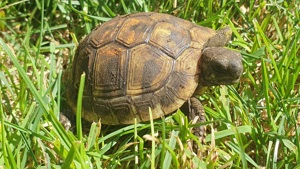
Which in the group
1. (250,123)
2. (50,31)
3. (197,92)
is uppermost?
(50,31)

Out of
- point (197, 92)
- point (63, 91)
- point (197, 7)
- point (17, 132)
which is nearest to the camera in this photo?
point (17, 132)

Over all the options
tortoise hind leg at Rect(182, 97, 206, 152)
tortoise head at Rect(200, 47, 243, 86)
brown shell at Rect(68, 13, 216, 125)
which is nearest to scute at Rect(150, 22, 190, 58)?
brown shell at Rect(68, 13, 216, 125)

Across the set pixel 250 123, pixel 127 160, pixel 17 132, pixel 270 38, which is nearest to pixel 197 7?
pixel 270 38

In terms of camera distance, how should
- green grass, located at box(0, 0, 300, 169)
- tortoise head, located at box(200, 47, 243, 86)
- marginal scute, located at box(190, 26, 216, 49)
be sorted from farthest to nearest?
marginal scute, located at box(190, 26, 216, 49)
tortoise head, located at box(200, 47, 243, 86)
green grass, located at box(0, 0, 300, 169)

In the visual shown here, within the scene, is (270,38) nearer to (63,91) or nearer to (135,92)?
(135,92)

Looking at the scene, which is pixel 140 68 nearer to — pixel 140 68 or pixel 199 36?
pixel 140 68

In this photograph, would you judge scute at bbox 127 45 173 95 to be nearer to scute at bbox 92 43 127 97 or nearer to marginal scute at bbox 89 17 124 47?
scute at bbox 92 43 127 97

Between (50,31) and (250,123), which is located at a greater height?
(50,31)

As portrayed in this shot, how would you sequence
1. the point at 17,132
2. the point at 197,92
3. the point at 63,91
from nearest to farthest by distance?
the point at 17,132 → the point at 197,92 → the point at 63,91

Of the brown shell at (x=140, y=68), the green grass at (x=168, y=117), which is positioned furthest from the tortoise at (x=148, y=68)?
the green grass at (x=168, y=117)
